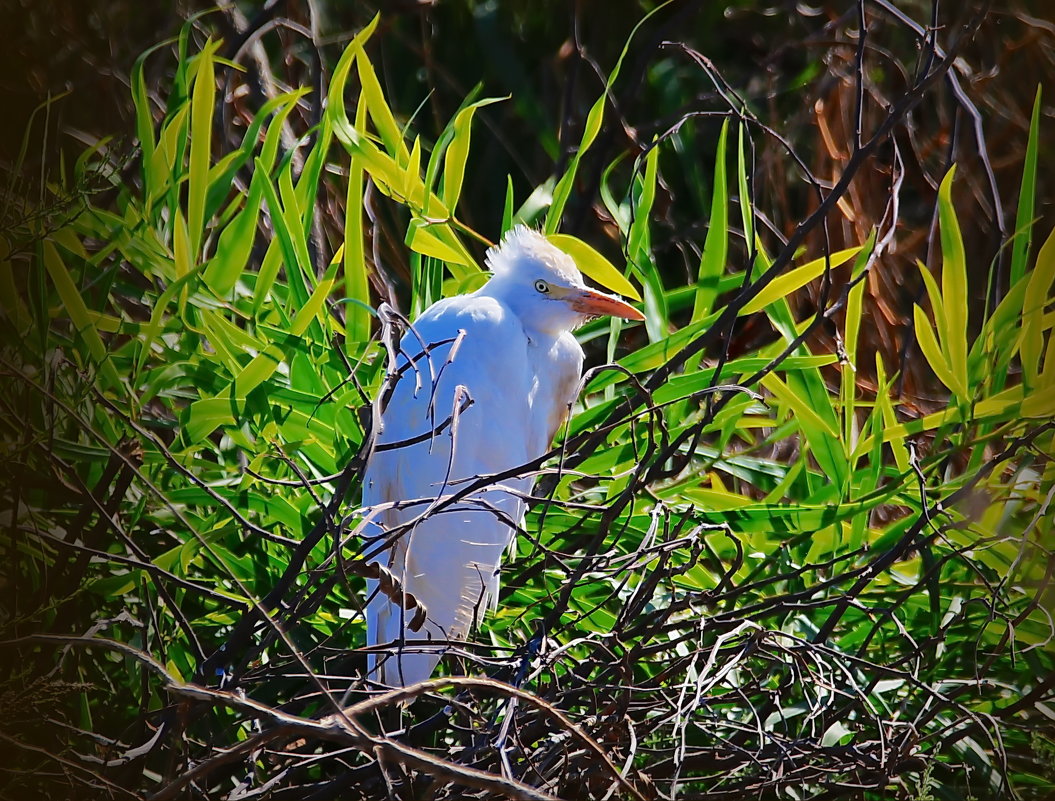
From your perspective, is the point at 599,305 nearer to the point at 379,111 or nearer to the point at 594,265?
the point at 594,265

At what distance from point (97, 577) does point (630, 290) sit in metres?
0.94

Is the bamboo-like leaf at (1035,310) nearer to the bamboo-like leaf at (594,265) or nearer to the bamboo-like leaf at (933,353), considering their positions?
the bamboo-like leaf at (933,353)

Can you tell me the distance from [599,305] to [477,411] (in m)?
0.26

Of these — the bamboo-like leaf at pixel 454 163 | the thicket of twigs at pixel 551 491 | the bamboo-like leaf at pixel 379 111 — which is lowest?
the thicket of twigs at pixel 551 491

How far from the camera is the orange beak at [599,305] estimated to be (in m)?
1.63

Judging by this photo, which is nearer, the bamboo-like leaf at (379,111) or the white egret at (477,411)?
the white egret at (477,411)

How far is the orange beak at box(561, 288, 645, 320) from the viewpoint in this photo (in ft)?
5.36

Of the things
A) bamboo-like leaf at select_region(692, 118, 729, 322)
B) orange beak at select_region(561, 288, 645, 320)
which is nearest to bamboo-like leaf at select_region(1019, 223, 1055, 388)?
bamboo-like leaf at select_region(692, 118, 729, 322)

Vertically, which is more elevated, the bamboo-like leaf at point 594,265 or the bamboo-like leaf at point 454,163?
the bamboo-like leaf at point 454,163

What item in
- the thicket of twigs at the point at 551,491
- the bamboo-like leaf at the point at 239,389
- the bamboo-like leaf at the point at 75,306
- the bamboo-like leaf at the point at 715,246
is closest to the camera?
the thicket of twigs at the point at 551,491

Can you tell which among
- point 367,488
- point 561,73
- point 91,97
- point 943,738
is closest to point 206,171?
point 367,488

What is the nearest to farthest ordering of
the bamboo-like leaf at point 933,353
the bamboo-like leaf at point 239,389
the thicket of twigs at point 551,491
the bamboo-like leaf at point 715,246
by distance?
the thicket of twigs at point 551,491 < the bamboo-like leaf at point 239,389 < the bamboo-like leaf at point 933,353 < the bamboo-like leaf at point 715,246

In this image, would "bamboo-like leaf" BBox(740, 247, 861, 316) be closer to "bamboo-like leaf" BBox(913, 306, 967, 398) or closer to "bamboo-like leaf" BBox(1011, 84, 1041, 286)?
"bamboo-like leaf" BBox(913, 306, 967, 398)

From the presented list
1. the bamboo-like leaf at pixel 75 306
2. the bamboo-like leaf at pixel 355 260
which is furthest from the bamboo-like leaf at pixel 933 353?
the bamboo-like leaf at pixel 75 306
